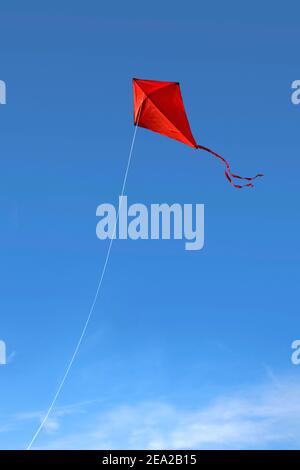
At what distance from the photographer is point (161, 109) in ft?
76.0

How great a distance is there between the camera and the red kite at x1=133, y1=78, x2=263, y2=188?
2291 cm

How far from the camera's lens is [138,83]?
22.8 m

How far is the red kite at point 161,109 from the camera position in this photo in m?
22.9
